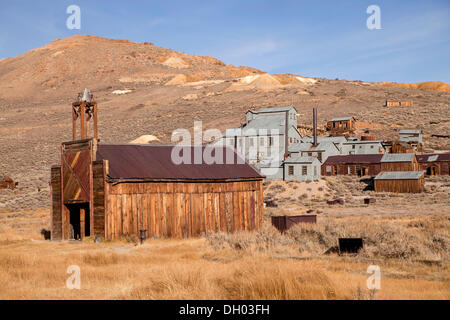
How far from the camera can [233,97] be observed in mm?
104750

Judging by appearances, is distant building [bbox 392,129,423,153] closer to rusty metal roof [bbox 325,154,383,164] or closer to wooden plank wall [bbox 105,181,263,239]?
rusty metal roof [bbox 325,154,383,164]

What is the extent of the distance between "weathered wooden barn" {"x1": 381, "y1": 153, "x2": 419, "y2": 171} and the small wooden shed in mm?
34332

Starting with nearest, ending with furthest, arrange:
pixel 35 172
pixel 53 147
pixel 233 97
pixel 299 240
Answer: pixel 299 240 < pixel 35 172 < pixel 53 147 < pixel 233 97

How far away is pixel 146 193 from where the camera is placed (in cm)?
1972

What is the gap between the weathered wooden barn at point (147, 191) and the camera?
1895 cm

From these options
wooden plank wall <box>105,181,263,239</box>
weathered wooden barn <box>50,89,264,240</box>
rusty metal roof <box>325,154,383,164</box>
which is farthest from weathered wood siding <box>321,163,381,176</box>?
wooden plank wall <box>105,181,263,239</box>

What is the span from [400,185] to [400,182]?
0.97 feet

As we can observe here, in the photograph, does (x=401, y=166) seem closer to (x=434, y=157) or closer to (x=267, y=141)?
(x=434, y=157)

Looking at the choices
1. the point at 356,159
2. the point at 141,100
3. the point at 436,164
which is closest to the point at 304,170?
the point at 356,159

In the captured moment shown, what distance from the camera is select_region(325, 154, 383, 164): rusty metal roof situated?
56.5 m
